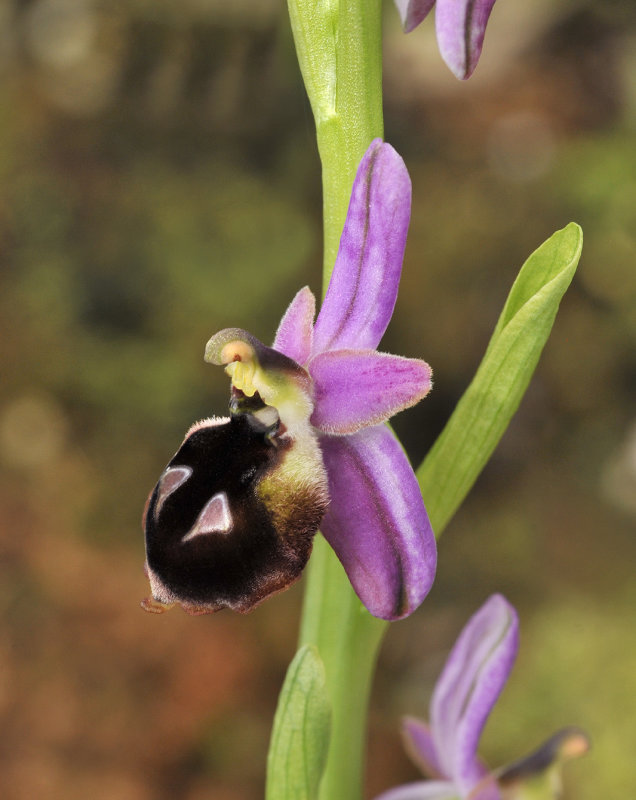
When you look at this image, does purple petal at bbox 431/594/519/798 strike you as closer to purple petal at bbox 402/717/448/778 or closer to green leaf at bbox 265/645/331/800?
purple petal at bbox 402/717/448/778

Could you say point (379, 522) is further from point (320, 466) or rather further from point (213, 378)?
point (213, 378)

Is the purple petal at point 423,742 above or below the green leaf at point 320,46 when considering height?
below

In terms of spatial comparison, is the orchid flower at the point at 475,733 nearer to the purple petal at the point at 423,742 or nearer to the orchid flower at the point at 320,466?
the purple petal at the point at 423,742

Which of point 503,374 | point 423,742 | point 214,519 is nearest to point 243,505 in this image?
point 214,519

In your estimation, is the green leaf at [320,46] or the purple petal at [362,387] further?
the green leaf at [320,46]

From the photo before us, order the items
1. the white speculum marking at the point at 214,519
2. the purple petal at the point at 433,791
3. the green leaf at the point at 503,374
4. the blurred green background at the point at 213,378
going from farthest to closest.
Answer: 1. the blurred green background at the point at 213,378
2. the purple petal at the point at 433,791
3. the green leaf at the point at 503,374
4. the white speculum marking at the point at 214,519

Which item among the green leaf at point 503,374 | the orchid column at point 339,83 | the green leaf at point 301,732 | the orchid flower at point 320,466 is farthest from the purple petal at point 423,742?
the orchid column at point 339,83

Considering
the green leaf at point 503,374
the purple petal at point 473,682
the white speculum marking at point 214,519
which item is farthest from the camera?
the purple petal at point 473,682

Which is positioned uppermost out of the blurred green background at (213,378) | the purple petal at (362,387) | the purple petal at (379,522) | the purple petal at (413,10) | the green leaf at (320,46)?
the purple petal at (413,10)
